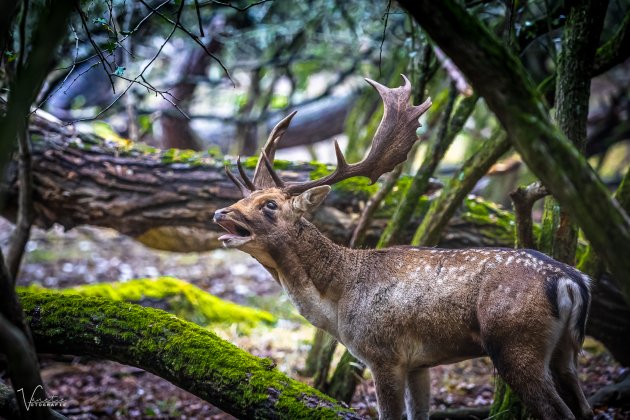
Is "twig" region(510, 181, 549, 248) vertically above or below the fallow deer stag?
above

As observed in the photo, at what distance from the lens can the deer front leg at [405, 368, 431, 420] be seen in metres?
5.23

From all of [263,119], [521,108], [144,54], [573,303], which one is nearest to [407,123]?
[573,303]

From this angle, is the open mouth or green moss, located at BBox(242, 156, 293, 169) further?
green moss, located at BBox(242, 156, 293, 169)

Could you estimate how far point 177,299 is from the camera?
9.08m

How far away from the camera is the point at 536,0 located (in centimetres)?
688

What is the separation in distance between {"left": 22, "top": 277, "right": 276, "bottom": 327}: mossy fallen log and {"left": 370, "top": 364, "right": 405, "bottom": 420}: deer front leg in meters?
4.90

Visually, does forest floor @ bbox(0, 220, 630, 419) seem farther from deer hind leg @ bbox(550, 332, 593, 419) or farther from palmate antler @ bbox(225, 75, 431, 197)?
palmate antler @ bbox(225, 75, 431, 197)

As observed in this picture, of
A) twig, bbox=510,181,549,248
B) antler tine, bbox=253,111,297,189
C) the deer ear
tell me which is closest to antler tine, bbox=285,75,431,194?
the deer ear

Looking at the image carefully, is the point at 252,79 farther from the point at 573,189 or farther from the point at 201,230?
the point at 573,189

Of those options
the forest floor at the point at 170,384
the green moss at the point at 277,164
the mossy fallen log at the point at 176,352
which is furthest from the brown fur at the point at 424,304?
the green moss at the point at 277,164

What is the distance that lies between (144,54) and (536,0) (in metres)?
9.31

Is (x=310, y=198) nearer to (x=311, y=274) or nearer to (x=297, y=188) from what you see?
(x=297, y=188)

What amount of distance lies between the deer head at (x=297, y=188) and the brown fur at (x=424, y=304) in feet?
0.04

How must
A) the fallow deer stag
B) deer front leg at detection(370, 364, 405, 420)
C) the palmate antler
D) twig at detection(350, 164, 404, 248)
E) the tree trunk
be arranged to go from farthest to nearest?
the tree trunk < twig at detection(350, 164, 404, 248) < the palmate antler < deer front leg at detection(370, 364, 405, 420) < the fallow deer stag
